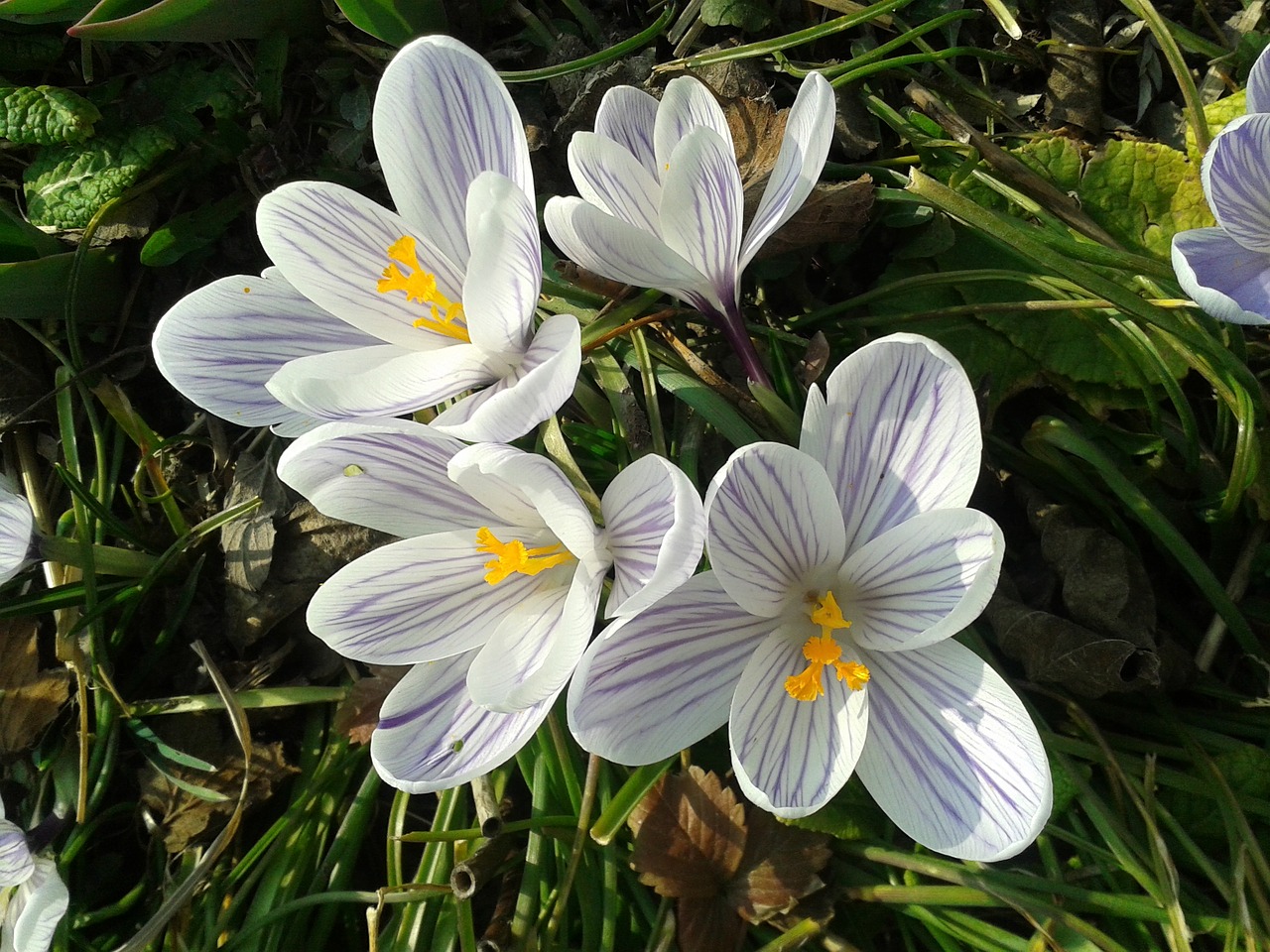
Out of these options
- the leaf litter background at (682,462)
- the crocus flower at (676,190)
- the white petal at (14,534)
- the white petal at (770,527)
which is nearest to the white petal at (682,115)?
the crocus flower at (676,190)

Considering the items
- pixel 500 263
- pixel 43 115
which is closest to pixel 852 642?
pixel 500 263

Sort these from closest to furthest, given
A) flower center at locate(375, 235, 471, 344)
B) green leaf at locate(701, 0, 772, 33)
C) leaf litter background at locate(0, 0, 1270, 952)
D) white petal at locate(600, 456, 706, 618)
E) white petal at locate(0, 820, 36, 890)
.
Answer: white petal at locate(600, 456, 706, 618) → flower center at locate(375, 235, 471, 344) → leaf litter background at locate(0, 0, 1270, 952) → white petal at locate(0, 820, 36, 890) → green leaf at locate(701, 0, 772, 33)

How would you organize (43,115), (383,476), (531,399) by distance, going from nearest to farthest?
(531,399), (383,476), (43,115)

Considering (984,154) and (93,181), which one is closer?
(984,154)

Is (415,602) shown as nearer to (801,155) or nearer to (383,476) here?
(383,476)

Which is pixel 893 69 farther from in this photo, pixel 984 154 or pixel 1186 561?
pixel 1186 561

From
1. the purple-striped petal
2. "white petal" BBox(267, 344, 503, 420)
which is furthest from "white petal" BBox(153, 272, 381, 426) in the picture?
the purple-striped petal

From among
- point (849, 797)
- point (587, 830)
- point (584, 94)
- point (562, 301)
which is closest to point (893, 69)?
point (584, 94)

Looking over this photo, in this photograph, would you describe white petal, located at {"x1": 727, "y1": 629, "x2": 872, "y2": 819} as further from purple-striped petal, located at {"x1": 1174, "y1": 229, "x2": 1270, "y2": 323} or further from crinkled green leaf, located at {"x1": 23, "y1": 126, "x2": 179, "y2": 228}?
crinkled green leaf, located at {"x1": 23, "y1": 126, "x2": 179, "y2": 228}
